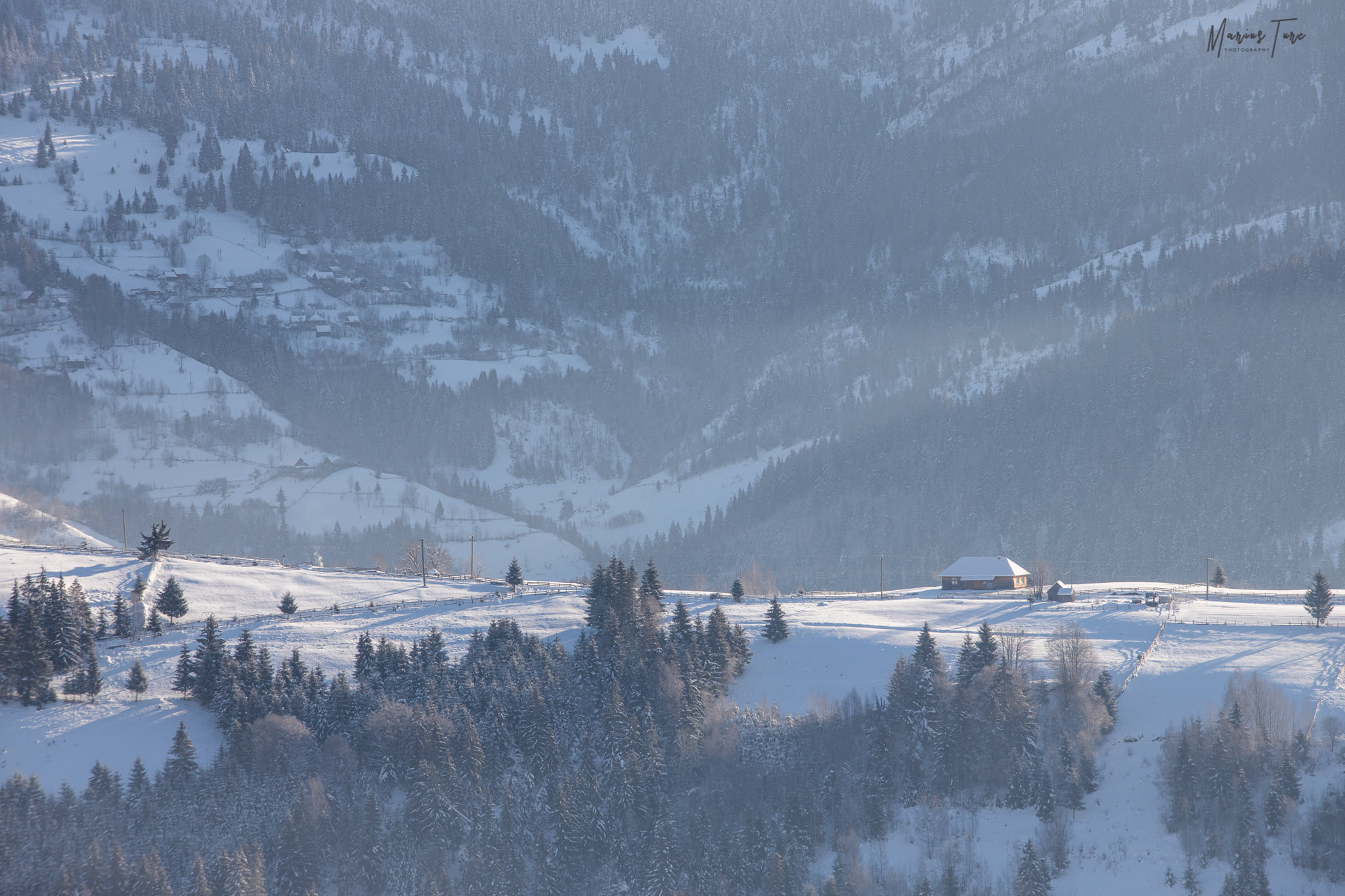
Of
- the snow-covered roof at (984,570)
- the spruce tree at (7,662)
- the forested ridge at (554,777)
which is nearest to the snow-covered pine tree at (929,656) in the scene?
the forested ridge at (554,777)

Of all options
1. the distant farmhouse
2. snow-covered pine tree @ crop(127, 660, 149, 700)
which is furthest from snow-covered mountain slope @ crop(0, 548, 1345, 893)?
the distant farmhouse

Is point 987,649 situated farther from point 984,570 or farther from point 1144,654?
point 984,570

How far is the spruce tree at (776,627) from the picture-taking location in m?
115

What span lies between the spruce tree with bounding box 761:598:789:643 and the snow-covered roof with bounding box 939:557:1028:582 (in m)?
33.0

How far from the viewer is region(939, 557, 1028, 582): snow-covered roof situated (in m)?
143

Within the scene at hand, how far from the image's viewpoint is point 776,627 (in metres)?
116

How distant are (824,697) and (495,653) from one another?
81.6 ft

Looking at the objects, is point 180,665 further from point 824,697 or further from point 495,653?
point 824,697

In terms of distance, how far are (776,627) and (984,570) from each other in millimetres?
36931

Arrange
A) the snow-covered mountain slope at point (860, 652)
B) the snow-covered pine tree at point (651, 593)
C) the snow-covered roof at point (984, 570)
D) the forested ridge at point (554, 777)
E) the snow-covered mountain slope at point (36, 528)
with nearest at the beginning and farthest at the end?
the forested ridge at point (554, 777)
the snow-covered mountain slope at point (860, 652)
the snow-covered pine tree at point (651, 593)
the snow-covered roof at point (984, 570)
the snow-covered mountain slope at point (36, 528)

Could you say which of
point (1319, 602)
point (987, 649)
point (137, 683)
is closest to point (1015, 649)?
point (987, 649)

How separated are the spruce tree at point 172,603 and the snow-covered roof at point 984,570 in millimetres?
74454

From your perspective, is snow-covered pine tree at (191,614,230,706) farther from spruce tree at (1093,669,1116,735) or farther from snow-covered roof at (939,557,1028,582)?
snow-covered roof at (939,557,1028,582)

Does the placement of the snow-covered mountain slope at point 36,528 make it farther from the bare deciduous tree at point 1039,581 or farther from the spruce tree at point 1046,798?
the spruce tree at point 1046,798
